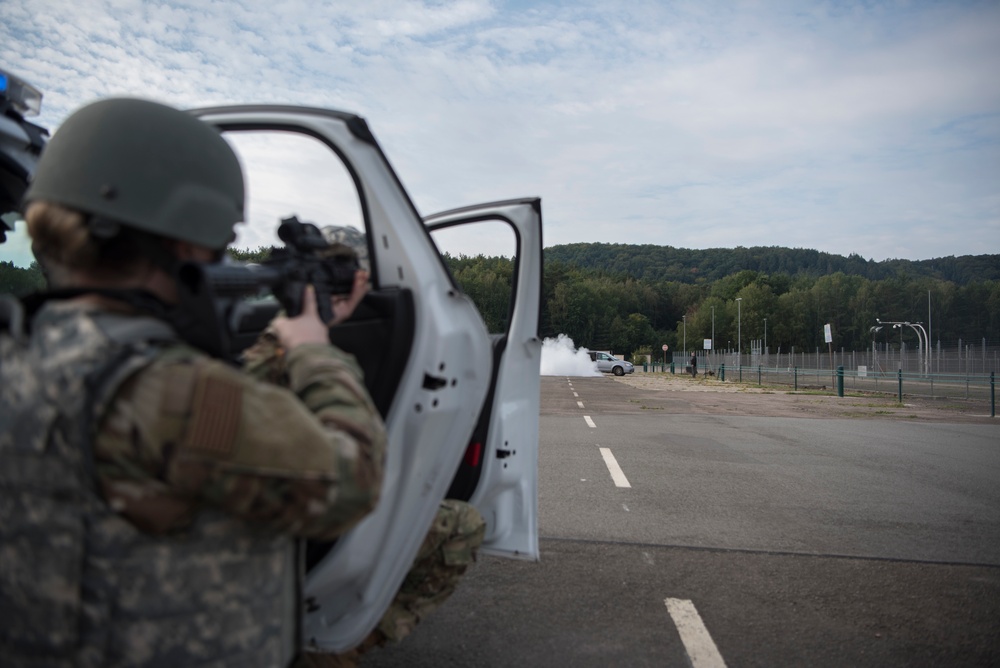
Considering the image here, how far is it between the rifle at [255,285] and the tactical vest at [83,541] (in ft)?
0.23

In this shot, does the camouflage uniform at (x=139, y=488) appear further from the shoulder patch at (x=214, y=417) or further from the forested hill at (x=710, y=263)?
the forested hill at (x=710, y=263)

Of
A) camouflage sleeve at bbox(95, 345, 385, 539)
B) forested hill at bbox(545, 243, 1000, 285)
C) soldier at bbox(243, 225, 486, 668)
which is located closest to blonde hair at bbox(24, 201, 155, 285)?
camouflage sleeve at bbox(95, 345, 385, 539)

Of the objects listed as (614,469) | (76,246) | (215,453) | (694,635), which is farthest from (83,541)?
(614,469)

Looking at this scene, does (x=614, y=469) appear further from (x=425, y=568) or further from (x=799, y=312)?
(x=799, y=312)

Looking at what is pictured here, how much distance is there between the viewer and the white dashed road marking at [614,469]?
23.3ft

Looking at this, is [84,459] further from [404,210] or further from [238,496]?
[404,210]

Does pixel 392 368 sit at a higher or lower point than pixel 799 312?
lower

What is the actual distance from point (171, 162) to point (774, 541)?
4.72 meters

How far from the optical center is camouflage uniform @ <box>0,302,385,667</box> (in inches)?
48.1

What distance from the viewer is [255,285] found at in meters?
1.50

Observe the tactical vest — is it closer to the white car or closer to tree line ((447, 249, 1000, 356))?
the white car

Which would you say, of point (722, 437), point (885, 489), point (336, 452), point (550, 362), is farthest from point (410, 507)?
point (550, 362)

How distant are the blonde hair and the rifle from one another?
0.45 feet

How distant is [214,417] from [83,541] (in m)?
0.34
